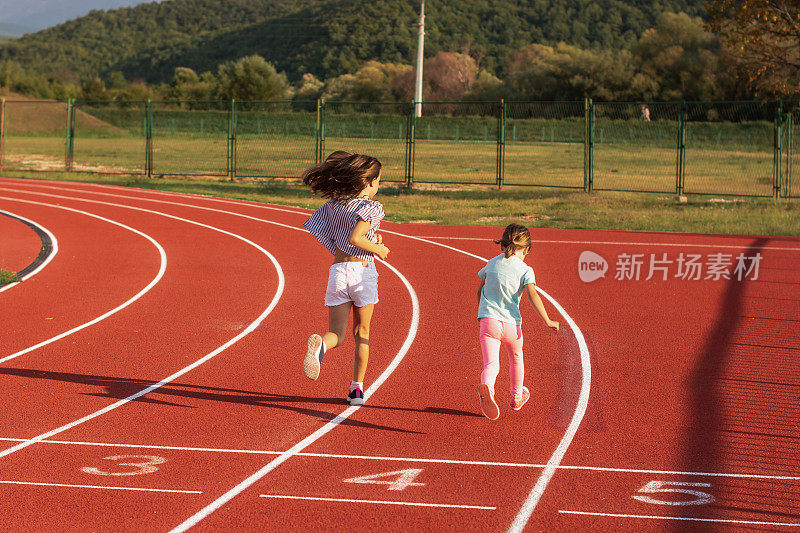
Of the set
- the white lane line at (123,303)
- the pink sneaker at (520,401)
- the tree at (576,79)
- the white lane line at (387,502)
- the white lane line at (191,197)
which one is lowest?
the white lane line at (387,502)

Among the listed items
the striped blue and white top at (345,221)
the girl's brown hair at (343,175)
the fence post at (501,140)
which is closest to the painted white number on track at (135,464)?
the striped blue and white top at (345,221)

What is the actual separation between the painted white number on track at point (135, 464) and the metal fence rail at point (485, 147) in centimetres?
1986

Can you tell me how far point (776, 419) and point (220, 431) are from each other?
4.03 meters

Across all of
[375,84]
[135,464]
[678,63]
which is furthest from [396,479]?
[375,84]

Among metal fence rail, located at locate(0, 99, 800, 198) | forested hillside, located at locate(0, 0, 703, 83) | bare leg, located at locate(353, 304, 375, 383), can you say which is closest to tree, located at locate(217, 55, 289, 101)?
metal fence rail, located at locate(0, 99, 800, 198)

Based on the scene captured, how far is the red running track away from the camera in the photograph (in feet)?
16.1

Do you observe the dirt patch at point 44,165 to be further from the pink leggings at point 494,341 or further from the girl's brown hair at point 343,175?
the pink leggings at point 494,341

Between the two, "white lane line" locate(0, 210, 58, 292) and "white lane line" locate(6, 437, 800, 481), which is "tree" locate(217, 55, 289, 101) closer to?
"white lane line" locate(0, 210, 58, 292)

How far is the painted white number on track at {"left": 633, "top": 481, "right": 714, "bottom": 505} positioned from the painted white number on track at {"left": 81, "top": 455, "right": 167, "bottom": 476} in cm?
288

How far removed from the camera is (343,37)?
116688 millimetres

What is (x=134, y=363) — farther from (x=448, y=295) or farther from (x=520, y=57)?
(x=520, y=57)

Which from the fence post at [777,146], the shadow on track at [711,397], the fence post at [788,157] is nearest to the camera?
the shadow on track at [711,397]

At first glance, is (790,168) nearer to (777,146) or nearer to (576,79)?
(777,146)

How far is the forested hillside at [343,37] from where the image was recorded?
113 meters
